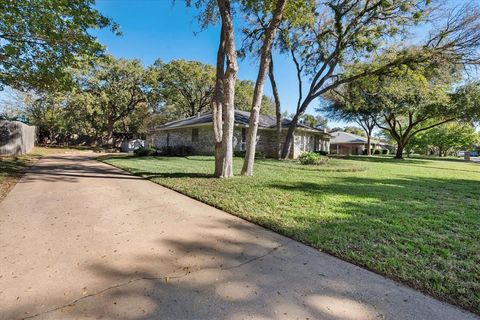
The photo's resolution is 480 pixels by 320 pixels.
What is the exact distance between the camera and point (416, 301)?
2.25 m

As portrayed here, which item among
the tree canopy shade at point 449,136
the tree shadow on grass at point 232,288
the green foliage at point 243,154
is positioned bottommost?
the tree shadow on grass at point 232,288

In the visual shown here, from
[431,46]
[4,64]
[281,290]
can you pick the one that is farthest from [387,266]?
[431,46]

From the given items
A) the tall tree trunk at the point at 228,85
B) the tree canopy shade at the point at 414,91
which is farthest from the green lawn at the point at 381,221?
the tree canopy shade at the point at 414,91

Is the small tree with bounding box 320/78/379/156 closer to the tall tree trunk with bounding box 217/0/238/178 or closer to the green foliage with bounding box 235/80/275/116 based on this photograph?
the green foliage with bounding box 235/80/275/116

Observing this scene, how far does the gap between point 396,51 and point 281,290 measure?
16.5 meters

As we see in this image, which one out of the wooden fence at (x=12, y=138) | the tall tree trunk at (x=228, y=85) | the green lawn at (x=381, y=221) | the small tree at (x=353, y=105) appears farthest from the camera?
the small tree at (x=353, y=105)

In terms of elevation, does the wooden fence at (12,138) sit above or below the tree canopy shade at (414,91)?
below

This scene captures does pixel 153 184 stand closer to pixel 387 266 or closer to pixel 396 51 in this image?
pixel 387 266

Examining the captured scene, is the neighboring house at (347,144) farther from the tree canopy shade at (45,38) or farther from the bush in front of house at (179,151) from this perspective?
the tree canopy shade at (45,38)

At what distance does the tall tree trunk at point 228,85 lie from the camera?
7777mm

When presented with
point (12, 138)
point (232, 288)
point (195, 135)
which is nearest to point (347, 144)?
point (195, 135)

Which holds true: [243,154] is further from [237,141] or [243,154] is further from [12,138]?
[12,138]

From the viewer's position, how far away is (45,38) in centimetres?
859

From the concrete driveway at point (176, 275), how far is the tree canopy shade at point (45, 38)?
6.90 metres
